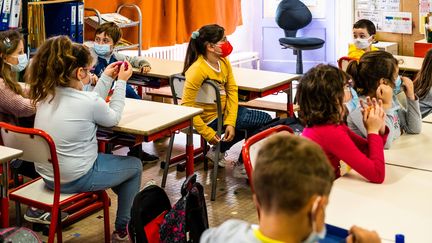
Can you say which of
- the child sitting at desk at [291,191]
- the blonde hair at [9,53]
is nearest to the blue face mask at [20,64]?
the blonde hair at [9,53]

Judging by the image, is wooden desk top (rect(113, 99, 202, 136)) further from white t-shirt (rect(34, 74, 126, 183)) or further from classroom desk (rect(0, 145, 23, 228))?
classroom desk (rect(0, 145, 23, 228))

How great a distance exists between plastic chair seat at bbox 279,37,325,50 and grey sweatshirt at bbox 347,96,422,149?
4.07m

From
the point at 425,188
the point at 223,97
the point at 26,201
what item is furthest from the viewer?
the point at 223,97

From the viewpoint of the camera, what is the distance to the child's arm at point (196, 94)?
4281 mm

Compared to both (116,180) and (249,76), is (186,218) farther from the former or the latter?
(249,76)

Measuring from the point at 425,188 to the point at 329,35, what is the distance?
5584 mm

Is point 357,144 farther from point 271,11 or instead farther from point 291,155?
point 271,11

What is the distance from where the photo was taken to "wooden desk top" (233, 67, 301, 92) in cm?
452

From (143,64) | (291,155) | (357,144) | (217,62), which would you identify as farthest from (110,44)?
(291,155)

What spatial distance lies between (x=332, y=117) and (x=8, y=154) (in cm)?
130

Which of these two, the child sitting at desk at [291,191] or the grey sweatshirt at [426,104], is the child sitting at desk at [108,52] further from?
the child sitting at desk at [291,191]

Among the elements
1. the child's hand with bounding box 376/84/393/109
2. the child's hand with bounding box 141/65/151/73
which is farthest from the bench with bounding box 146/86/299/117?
the child's hand with bounding box 376/84/393/109

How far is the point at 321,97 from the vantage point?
275 centimetres

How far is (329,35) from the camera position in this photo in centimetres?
801
